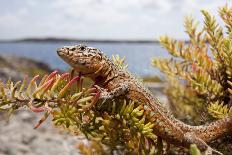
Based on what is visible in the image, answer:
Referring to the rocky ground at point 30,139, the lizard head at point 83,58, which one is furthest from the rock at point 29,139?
the lizard head at point 83,58

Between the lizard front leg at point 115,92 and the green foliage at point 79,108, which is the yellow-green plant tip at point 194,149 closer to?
the green foliage at point 79,108

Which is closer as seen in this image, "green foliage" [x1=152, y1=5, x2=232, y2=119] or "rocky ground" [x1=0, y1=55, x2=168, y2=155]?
"green foliage" [x1=152, y1=5, x2=232, y2=119]

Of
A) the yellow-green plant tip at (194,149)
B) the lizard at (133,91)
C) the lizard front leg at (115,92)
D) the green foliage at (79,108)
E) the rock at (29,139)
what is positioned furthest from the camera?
the rock at (29,139)

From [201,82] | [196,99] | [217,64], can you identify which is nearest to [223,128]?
[201,82]

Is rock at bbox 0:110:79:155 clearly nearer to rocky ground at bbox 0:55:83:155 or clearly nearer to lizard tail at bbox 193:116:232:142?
rocky ground at bbox 0:55:83:155

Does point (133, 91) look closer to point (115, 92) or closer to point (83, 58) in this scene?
point (115, 92)

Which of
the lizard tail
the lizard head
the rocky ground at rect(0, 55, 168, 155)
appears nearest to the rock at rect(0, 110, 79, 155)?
the rocky ground at rect(0, 55, 168, 155)
